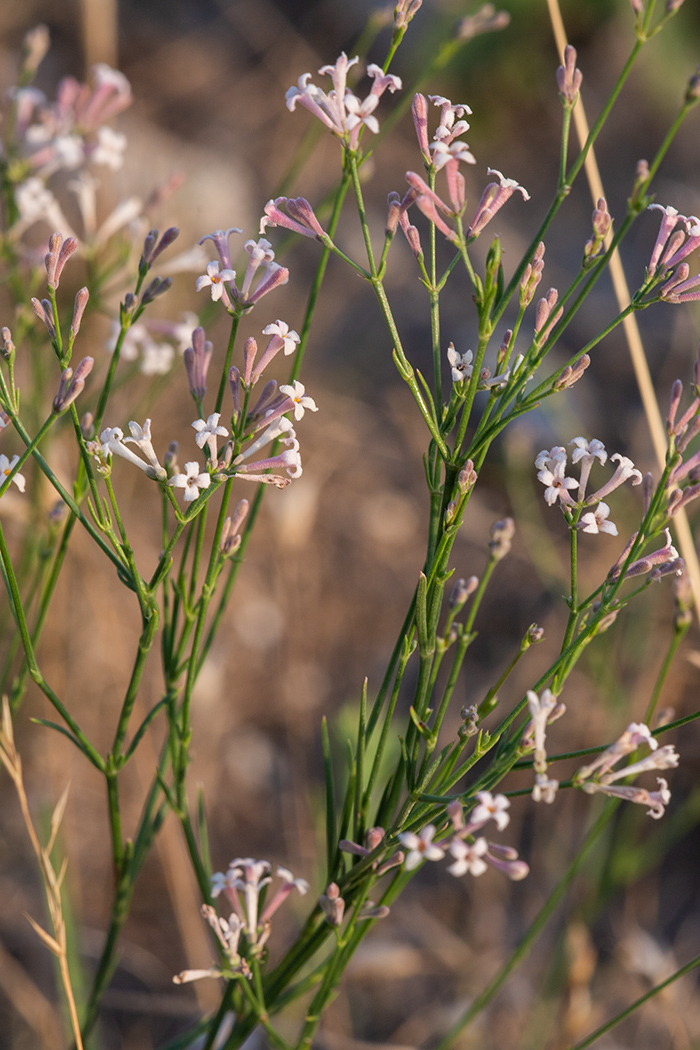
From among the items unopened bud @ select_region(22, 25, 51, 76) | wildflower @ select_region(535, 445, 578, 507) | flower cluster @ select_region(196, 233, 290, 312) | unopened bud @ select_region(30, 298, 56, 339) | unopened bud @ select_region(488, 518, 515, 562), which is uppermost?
unopened bud @ select_region(22, 25, 51, 76)

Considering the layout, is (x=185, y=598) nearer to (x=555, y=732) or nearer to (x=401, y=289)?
(x=555, y=732)

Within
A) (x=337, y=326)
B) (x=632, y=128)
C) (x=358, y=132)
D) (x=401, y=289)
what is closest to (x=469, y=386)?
(x=358, y=132)

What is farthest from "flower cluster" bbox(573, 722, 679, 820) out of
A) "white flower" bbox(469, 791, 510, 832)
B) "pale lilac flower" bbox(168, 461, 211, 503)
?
"pale lilac flower" bbox(168, 461, 211, 503)

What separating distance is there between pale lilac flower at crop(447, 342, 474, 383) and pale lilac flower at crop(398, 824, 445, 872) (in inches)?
24.1

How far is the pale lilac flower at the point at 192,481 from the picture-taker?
1190mm

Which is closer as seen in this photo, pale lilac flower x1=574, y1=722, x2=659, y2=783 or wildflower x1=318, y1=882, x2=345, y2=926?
pale lilac flower x1=574, y1=722, x2=659, y2=783

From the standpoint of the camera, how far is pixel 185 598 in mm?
1444

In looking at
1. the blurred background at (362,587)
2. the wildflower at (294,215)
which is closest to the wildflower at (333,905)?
the wildflower at (294,215)

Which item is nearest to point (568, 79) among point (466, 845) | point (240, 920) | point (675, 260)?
point (675, 260)

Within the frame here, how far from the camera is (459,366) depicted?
124 cm

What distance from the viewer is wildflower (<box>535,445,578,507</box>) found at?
1.23 m

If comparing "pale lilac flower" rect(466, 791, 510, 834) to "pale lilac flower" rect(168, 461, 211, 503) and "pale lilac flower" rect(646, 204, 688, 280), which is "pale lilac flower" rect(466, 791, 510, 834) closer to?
"pale lilac flower" rect(168, 461, 211, 503)

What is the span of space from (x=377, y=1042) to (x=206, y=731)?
1.25 meters

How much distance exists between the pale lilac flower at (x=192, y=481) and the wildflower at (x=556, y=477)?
0.47 m
